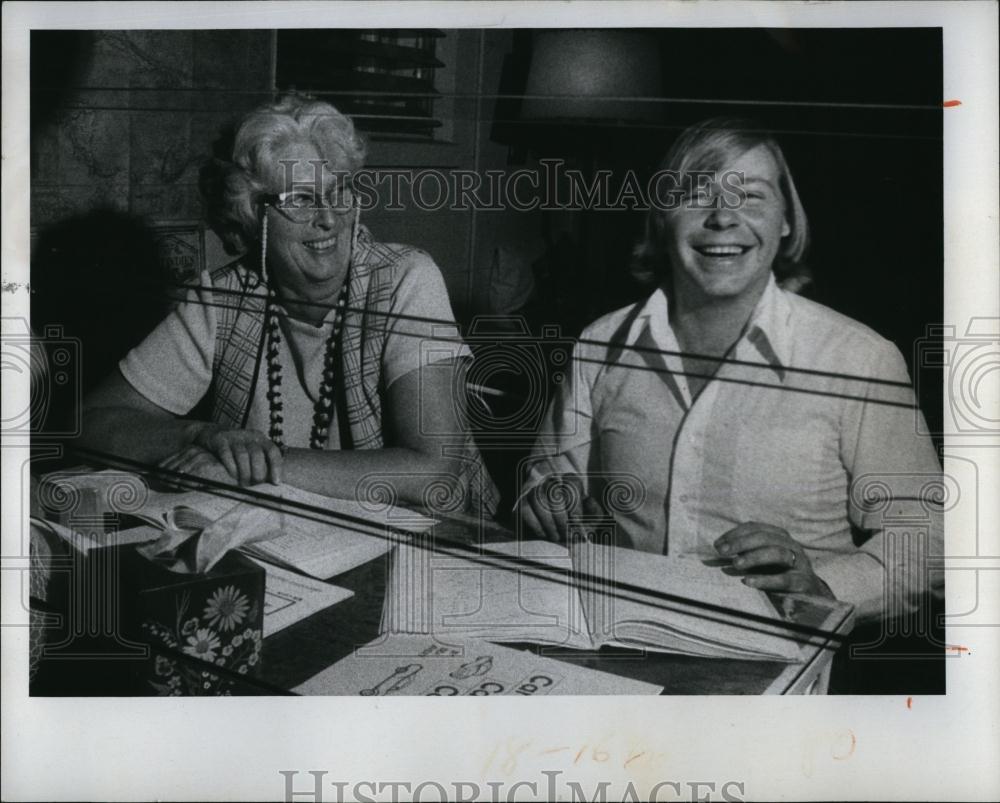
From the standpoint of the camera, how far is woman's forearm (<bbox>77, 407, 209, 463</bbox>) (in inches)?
84.8

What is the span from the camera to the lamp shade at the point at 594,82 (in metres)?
2.10

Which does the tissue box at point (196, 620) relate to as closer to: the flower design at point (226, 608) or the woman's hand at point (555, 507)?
the flower design at point (226, 608)

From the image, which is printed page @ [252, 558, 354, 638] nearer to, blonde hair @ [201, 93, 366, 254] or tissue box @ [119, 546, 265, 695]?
tissue box @ [119, 546, 265, 695]

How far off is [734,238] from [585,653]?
2.86ft

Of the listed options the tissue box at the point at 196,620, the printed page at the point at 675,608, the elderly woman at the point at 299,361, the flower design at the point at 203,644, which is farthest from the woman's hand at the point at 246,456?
the printed page at the point at 675,608

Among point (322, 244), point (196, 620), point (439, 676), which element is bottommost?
point (439, 676)

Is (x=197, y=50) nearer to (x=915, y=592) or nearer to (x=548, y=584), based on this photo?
(x=548, y=584)

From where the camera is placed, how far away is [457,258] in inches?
83.7

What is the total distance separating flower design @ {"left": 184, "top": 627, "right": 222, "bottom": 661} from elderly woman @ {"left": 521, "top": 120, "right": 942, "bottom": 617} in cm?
66

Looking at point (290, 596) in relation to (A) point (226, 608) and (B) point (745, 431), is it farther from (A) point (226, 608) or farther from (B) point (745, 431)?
(B) point (745, 431)

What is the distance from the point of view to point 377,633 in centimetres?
212

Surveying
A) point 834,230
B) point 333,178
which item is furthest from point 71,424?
point 834,230

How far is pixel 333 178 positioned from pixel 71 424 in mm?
721

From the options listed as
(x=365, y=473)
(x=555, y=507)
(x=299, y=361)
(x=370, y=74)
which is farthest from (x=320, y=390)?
(x=370, y=74)
